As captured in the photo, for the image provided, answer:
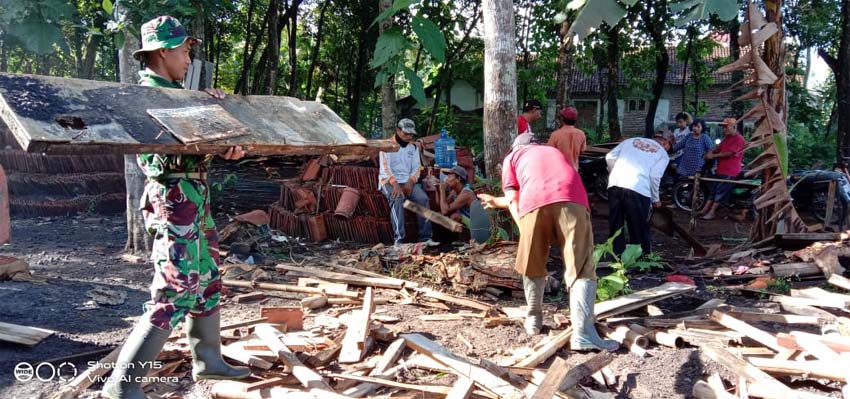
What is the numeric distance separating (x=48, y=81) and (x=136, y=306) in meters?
2.59

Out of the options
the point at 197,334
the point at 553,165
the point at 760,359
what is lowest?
the point at 760,359

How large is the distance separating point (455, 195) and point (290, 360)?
16.7 ft

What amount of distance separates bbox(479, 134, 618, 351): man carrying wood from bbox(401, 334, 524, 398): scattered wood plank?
3.29 ft

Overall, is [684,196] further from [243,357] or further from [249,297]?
[243,357]

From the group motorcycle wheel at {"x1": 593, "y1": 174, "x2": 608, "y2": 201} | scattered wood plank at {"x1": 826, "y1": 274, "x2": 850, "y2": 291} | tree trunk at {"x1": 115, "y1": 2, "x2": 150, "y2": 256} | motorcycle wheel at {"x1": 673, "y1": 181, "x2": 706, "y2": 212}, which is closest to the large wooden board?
tree trunk at {"x1": 115, "y1": 2, "x2": 150, "y2": 256}

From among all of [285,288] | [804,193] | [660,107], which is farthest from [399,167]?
[660,107]

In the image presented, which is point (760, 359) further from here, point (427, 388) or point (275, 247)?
point (275, 247)

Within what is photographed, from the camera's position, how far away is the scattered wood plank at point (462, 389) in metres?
3.39

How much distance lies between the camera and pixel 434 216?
317 inches

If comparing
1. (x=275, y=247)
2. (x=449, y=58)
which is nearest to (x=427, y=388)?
(x=275, y=247)

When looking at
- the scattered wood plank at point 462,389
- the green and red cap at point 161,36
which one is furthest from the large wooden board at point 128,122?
the scattered wood plank at point 462,389

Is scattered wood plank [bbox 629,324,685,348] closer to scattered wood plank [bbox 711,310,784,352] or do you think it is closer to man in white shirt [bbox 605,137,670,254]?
scattered wood plank [bbox 711,310,784,352]

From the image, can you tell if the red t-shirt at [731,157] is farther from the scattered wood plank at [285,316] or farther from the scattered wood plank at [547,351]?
the scattered wood plank at [285,316]

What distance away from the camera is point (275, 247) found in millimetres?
8406
